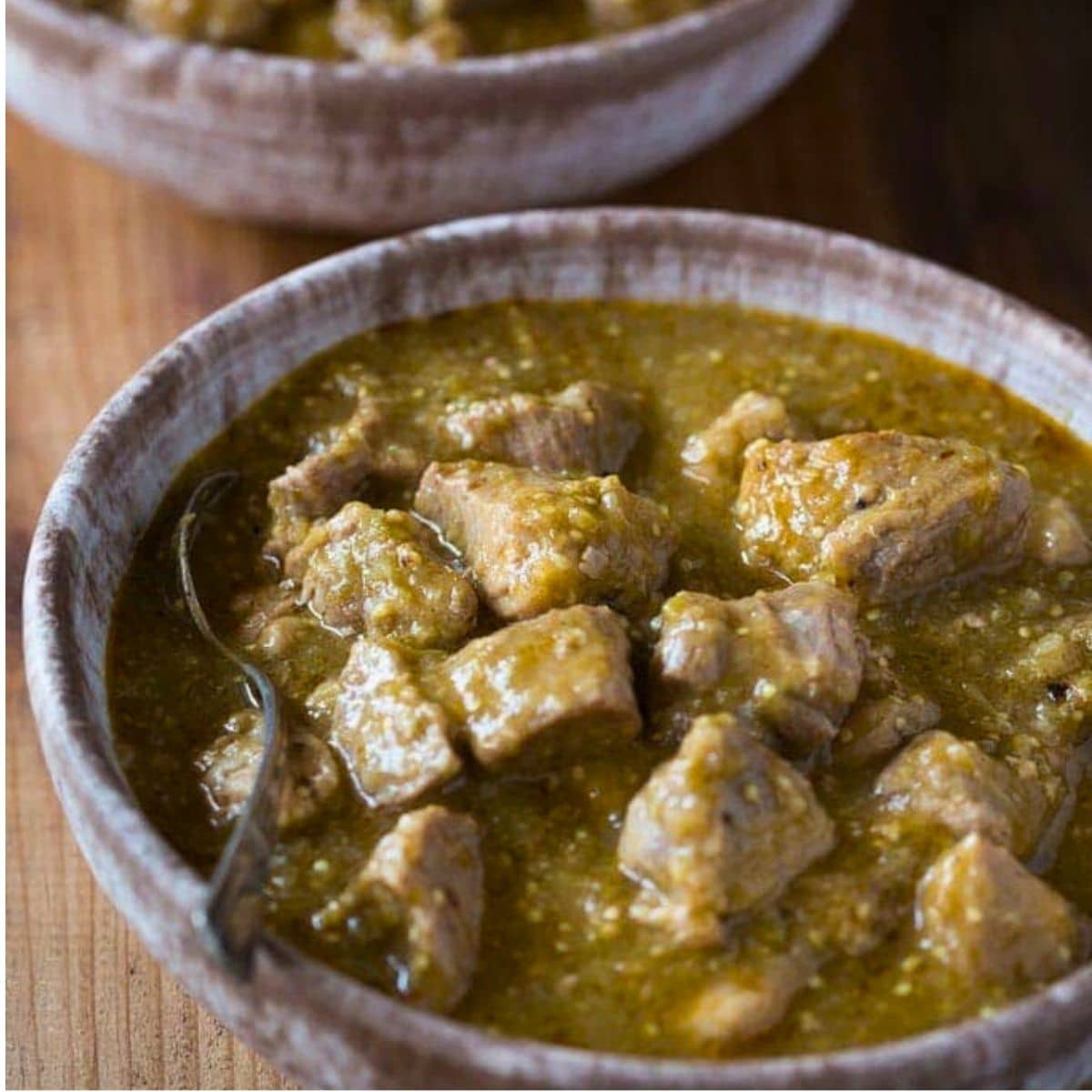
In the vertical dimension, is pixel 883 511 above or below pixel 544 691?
above

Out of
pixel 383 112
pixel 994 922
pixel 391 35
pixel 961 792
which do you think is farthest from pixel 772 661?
pixel 391 35

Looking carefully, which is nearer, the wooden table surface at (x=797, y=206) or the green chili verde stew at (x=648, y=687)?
the green chili verde stew at (x=648, y=687)

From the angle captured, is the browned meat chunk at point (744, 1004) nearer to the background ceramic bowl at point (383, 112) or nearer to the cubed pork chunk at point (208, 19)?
the background ceramic bowl at point (383, 112)

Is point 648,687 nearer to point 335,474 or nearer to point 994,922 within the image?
point 994,922

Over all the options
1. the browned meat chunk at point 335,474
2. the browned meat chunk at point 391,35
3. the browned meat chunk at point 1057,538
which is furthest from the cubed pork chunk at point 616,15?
the browned meat chunk at point 1057,538

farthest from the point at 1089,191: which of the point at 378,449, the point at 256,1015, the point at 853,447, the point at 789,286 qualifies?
the point at 256,1015

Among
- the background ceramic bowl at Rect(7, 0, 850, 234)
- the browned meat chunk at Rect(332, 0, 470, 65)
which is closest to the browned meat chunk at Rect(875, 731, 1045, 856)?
the background ceramic bowl at Rect(7, 0, 850, 234)

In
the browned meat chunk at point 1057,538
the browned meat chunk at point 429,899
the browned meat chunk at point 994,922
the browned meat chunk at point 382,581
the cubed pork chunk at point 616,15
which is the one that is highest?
the cubed pork chunk at point 616,15
